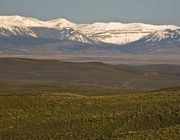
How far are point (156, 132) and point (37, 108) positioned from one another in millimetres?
19786

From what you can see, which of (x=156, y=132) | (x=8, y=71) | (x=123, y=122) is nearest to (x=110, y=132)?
(x=123, y=122)

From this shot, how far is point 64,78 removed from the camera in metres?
186

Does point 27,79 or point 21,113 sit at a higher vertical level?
point 21,113

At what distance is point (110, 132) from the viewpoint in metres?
50.9

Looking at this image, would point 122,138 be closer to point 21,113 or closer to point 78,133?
point 78,133

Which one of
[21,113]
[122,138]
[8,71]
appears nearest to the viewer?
[122,138]

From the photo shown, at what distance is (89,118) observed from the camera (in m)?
54.8

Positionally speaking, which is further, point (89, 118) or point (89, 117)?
point (89, 117)

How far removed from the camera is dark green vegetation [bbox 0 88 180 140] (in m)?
50.0

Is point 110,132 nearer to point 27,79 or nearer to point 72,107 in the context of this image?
point 72,107

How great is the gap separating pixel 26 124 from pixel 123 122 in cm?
920

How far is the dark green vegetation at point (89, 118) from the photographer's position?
50.0 m

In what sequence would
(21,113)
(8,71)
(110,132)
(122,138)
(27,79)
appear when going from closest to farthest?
(122,138), (110,132), (21,113), (27,79), (8,71)

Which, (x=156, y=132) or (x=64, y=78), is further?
(x=64, y=78)
